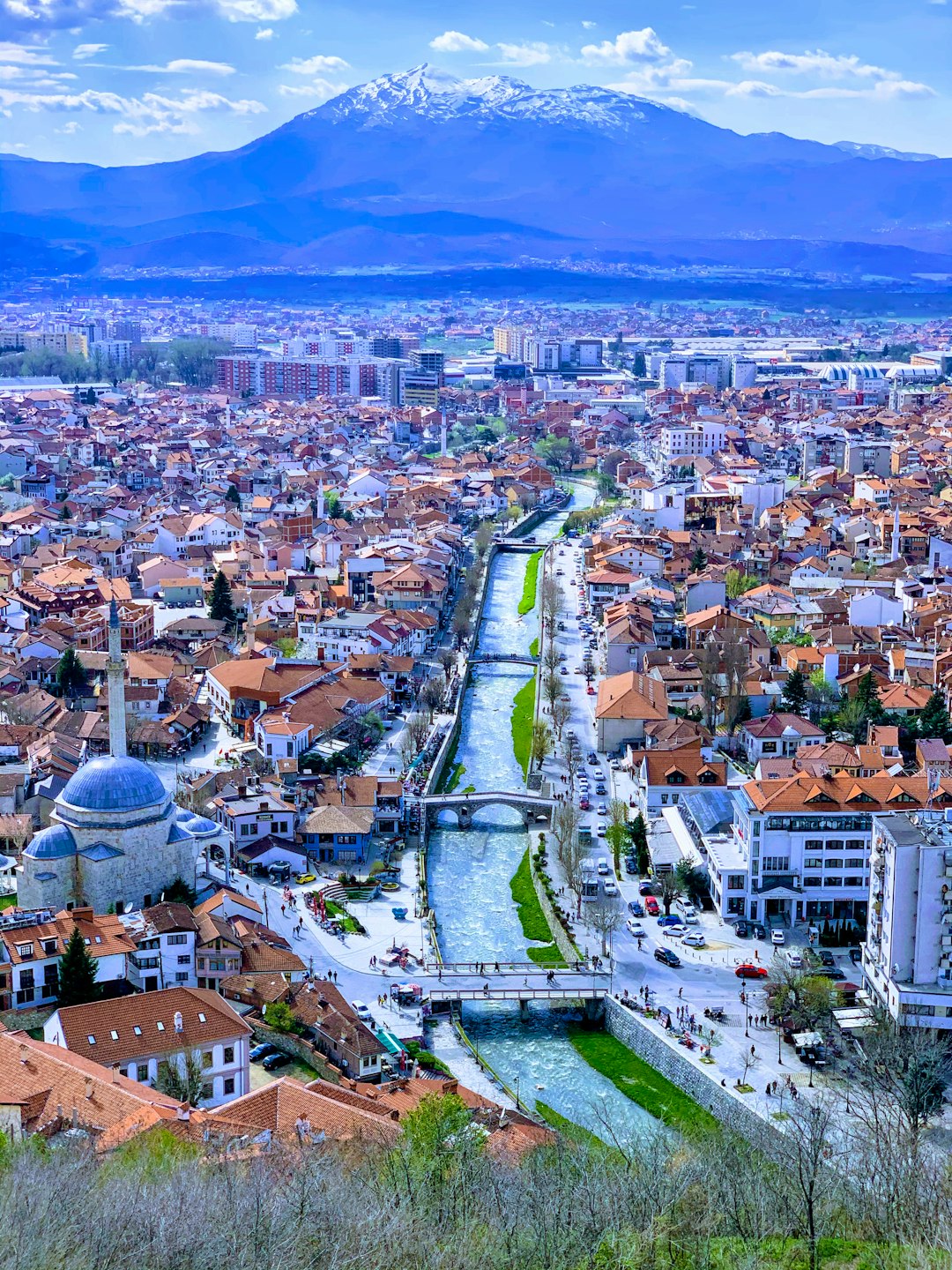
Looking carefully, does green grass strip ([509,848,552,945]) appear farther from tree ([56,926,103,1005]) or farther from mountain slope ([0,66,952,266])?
mountain slope ([0,66,952,266])

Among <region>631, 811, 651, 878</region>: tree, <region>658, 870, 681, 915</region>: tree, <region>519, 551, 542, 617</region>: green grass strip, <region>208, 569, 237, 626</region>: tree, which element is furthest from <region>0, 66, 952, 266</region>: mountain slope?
<region>658, 870, 681, 915</region>: tree

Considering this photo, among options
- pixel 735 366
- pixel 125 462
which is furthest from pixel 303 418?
pixel 735 366

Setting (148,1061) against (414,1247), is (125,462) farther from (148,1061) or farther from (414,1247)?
(414,1247)

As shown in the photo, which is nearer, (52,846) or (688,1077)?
(688,1077)

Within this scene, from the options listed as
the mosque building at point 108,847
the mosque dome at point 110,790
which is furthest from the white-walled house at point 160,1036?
the mosque dome at point 110,790

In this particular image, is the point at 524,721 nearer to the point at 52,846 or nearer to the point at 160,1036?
the point at 52,846

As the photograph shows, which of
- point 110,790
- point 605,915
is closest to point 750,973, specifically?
point 605,915

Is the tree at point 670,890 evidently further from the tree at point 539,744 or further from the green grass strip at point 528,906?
the tree at point 539,744
